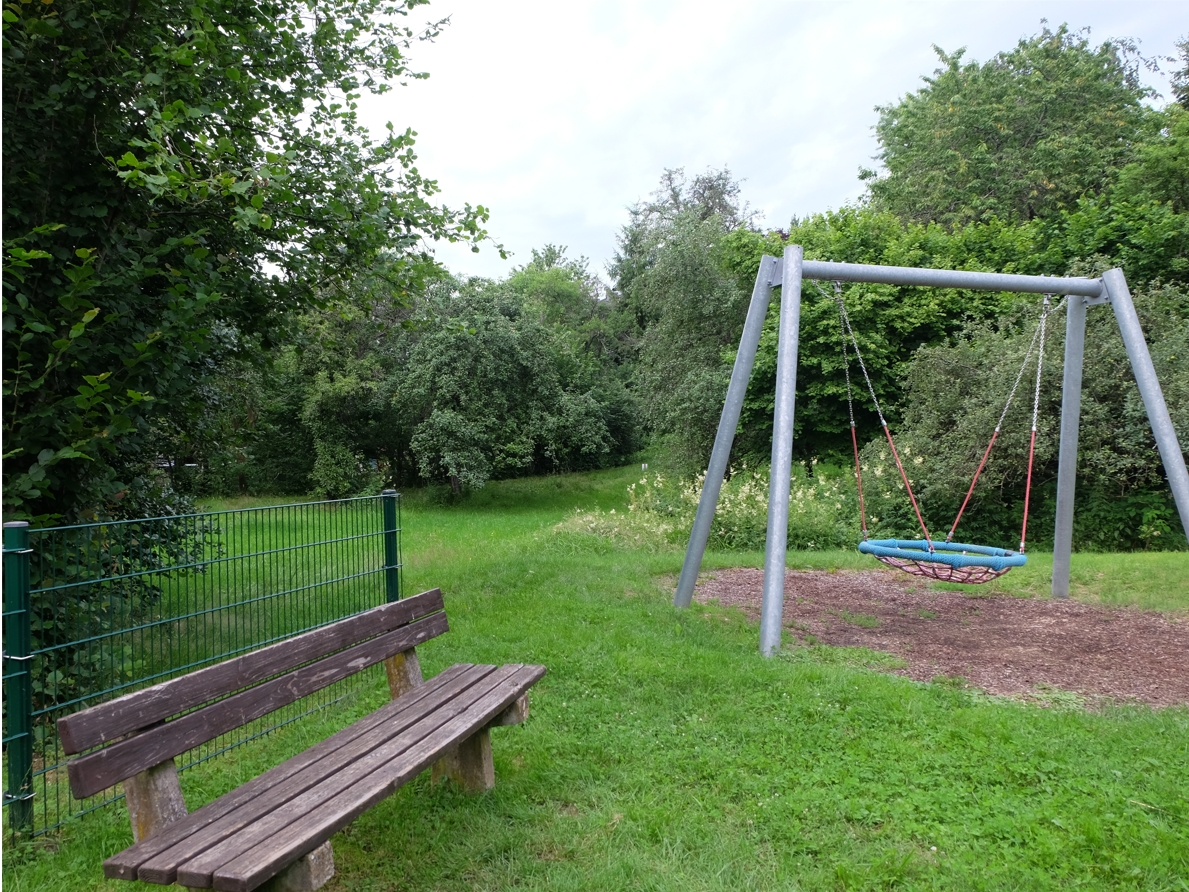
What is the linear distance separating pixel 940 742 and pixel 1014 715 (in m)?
0.68

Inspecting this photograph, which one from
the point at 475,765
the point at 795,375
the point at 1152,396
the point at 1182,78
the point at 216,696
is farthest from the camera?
the point at 1182,78

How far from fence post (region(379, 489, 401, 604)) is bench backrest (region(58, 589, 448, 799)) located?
145cm

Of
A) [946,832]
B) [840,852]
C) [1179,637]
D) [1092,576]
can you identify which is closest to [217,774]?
[840,852]

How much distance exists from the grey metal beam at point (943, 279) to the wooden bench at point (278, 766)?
3.94 meters

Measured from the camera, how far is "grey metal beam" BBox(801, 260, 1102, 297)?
600 centimetres

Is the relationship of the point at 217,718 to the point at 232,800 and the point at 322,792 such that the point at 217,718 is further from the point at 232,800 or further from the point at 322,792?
the point at 322,792

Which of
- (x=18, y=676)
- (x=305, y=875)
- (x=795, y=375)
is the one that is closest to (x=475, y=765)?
(x=305, y=875)

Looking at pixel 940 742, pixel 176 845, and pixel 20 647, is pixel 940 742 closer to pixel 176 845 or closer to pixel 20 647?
pixel 176 845

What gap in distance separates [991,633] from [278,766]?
5.76m

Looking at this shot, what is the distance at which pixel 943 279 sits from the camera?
6.36 meters

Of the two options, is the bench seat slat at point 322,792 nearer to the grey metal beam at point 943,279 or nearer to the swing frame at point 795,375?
the swing frame at point 795,375

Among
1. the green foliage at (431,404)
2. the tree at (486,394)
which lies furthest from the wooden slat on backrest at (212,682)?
the tree at (486,394)

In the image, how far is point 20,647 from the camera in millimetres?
3051

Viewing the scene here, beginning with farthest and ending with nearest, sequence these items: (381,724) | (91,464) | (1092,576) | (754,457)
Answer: (754,457) < (1092,576) < (91,464) < (381,724)
